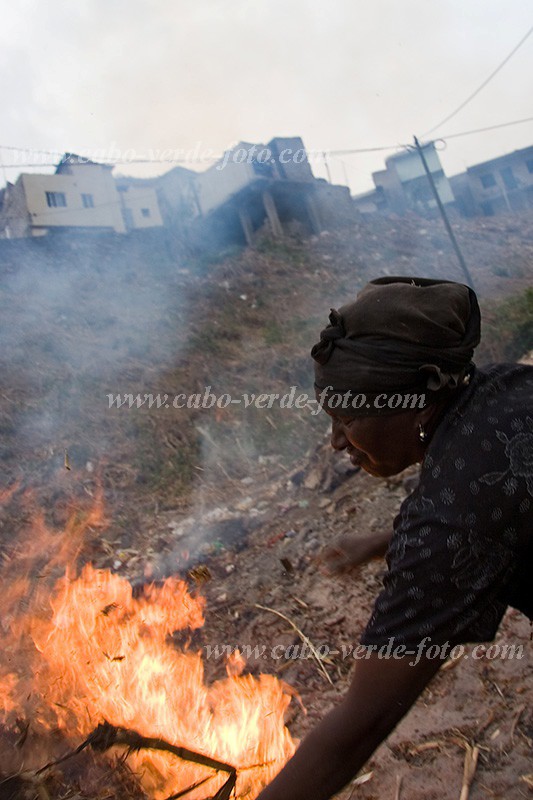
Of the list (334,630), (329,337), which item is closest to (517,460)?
(329,337)

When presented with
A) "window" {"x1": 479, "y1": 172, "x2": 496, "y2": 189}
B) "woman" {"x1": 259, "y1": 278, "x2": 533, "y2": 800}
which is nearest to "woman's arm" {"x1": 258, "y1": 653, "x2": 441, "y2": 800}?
"woman" {"x1": 259, "y1": 278, "x2": 533, "y2": 800}

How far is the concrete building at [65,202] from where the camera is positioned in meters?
26.7

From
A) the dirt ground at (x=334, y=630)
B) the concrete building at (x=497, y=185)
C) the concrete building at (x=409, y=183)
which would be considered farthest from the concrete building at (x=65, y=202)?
the concrete building at (x=497, y=185)

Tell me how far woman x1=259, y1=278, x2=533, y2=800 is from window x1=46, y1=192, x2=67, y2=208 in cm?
2966

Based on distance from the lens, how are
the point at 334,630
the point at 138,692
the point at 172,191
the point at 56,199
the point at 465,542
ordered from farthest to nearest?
the point at 172,191 < the point at 56,199 < the point at 334,630 < the point at 138,692 < the point at 465,542

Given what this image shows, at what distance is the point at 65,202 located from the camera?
27.6 meters

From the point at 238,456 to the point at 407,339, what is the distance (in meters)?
8.77

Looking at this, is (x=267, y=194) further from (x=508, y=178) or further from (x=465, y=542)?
(x=465, y=542)

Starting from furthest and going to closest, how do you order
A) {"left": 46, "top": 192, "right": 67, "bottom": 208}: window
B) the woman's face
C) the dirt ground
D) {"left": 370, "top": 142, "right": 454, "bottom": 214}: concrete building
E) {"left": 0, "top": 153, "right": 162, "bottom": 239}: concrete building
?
{"left": 370, "top": 142, "right": 454, "bottom": 214}: concrete building, {"left": 46, "top": 192, "right": 67, "bottom": 208}: window, {"left": 0, "top": 153, "right": 162, "bottom": 239}: concrete building, the dirt ground, the woman's face

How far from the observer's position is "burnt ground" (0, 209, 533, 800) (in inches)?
119

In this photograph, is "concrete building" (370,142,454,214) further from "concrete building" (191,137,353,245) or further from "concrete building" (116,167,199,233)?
"concrete building" (116,167,199,233)

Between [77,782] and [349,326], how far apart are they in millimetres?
2305

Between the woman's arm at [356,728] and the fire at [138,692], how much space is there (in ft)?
3.25

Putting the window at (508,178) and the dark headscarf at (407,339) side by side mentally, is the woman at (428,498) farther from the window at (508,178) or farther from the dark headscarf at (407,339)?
the window at (508,178)
